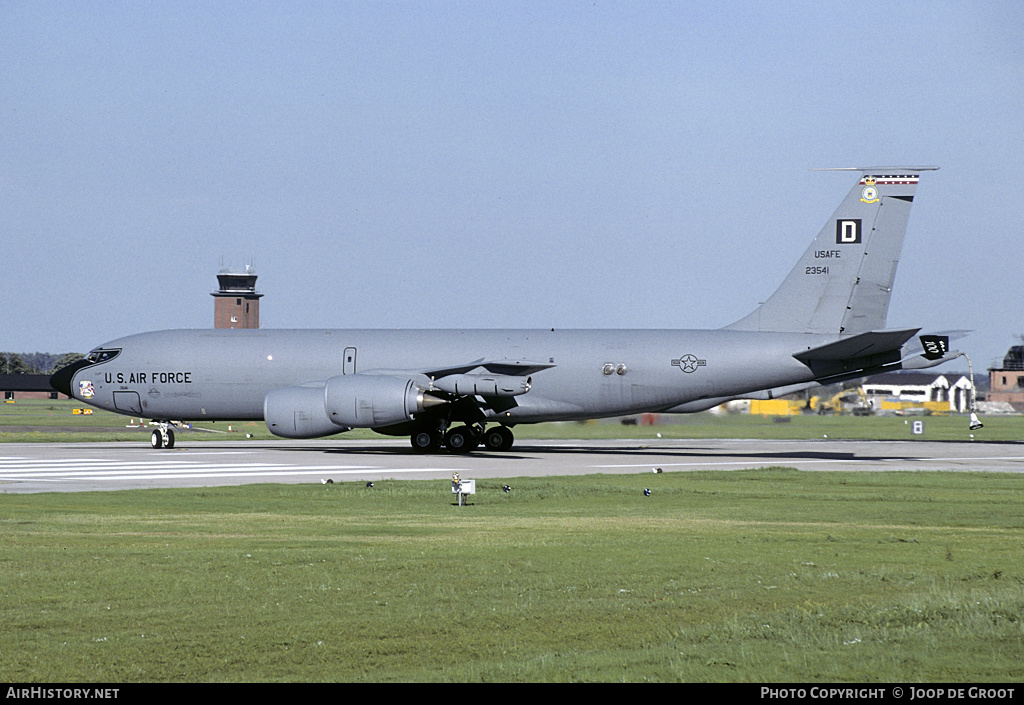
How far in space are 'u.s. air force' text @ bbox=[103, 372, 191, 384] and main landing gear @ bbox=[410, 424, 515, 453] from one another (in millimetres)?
8666

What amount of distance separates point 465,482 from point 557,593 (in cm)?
952

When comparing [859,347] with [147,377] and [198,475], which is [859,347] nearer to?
[198,475]

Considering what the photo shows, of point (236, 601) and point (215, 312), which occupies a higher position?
point (215, 312)

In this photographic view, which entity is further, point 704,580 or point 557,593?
point 704,580

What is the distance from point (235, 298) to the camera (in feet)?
543

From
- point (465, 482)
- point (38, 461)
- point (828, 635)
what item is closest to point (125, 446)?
point (38, 461)

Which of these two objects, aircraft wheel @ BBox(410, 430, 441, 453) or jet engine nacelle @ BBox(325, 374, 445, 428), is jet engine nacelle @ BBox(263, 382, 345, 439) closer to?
jet engine nacelle @ BBox(325, 374, 445, 428)

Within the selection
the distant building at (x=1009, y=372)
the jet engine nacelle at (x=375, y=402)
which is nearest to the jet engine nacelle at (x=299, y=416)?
the jet engine nacelle at (x=375, y=402)

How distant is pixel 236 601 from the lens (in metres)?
11.1

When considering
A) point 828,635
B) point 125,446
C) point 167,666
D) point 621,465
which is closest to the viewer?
point 167,666

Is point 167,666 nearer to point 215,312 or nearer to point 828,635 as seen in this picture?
point 828,635

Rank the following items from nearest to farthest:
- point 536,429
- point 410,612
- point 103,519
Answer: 1. point 410,612
2. point 103,519
3. point 536,429

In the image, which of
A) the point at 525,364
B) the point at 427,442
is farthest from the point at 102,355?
the point at 525,364

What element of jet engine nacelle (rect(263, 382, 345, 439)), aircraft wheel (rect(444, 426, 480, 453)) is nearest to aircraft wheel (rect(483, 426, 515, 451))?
aircraft wheel (rect(444, 426, 480, 453))
